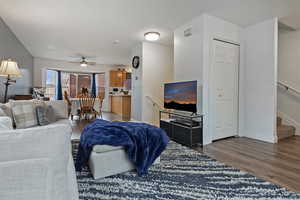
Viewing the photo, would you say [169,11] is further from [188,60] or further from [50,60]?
[50,60]

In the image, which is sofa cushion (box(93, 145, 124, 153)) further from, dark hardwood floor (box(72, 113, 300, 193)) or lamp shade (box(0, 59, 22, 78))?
lamp shade (box(0, 59, 22, 78))

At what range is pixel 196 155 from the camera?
2496 mm

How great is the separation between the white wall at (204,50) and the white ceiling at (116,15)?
0.54 feet

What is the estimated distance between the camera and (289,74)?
13.1 ft

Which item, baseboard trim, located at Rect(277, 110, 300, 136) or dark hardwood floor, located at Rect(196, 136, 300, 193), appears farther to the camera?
baseboard trim, located at Rect(277, 110, 300, 136)

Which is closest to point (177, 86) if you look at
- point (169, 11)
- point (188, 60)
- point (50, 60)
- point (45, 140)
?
point (188, 60)

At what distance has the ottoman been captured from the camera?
5.77ft

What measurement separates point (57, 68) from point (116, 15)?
5.63 m

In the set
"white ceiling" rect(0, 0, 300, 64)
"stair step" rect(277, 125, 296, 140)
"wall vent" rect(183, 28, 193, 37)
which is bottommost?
"stair step" rect(277, 125, 296, 140)

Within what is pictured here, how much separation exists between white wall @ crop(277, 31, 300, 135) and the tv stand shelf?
253cm

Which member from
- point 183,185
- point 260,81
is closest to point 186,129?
point 183,185

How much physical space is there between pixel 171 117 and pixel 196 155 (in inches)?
53.6

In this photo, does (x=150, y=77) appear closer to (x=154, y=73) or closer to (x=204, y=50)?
(x=154, y=73)

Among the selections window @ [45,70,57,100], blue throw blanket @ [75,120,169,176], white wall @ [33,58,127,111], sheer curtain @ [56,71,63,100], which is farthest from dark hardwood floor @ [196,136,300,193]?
sheer curtain @ [56,71,63,100]
